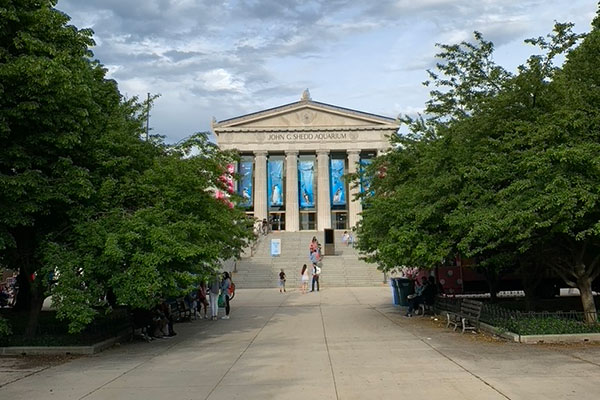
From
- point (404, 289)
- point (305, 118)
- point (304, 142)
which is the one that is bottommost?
point (404, 289)

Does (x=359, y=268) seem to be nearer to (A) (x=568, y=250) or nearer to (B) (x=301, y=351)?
(A) (x=568, y=250)

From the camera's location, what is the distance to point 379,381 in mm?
8781

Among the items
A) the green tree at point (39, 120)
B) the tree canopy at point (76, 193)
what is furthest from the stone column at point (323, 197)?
the green tree at point (39, 120)

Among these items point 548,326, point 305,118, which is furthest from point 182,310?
point 305,118

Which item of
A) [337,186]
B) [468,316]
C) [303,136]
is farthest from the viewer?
[303,136]

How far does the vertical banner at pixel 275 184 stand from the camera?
196 feet

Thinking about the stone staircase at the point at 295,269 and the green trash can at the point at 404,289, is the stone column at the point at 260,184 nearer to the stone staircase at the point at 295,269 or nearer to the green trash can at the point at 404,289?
the stone staircase at the point at 295,269

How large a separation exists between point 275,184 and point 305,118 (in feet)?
37.4

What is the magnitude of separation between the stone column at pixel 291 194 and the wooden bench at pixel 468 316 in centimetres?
4685

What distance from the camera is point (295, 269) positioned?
38812mm

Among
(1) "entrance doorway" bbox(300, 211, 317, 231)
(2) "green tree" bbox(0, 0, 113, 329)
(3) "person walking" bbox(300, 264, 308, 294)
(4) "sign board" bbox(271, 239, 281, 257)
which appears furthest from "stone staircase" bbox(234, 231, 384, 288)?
(2) "green tree" bbox(0, 0, 113, 329)

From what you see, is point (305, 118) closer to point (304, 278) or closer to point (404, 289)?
point (304, 278)

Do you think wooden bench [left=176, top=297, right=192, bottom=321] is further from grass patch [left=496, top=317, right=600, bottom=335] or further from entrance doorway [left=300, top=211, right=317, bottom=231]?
entrance doorway [left=300, top=211, right=317, bottom=231]

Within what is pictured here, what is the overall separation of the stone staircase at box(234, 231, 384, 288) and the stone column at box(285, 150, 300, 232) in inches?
626
